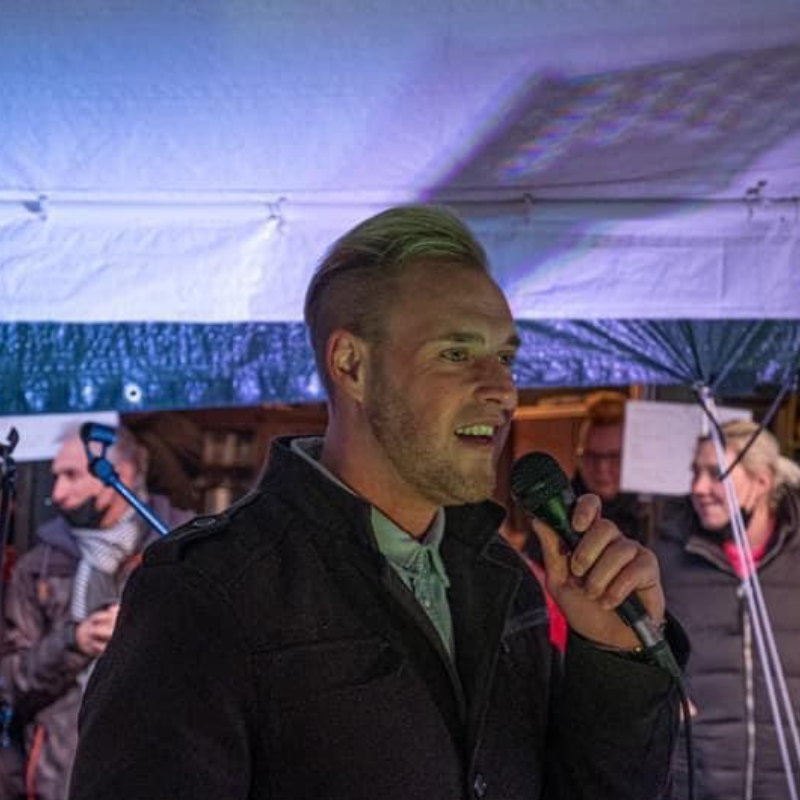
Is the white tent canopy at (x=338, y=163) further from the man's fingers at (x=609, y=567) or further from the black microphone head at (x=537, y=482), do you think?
the man's fingers at (x=609, y=567)

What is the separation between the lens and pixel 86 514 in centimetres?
349

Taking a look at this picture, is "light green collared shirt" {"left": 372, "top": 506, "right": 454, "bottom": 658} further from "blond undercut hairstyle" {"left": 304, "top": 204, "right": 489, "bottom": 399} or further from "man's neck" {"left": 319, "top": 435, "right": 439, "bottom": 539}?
"blond undercut hairstyle" {"left": 304, "top": 204, "right": 489, "bottom": 399}

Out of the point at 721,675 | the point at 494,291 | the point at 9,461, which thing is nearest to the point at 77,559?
the point at 9,461

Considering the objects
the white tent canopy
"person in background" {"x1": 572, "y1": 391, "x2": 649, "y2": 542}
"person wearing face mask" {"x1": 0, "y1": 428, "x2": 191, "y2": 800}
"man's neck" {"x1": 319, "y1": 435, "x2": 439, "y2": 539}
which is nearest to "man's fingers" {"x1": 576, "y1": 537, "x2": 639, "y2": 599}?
"man's neck" {"x1": 319, "y1": 435, "x2": 439, "y2": 539}

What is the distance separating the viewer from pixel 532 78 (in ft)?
6.23

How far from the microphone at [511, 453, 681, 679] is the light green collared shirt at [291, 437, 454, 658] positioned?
20 cm

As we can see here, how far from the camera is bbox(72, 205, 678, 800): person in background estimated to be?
132 centimetres

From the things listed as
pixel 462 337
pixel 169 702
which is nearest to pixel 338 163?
pixel 462 337

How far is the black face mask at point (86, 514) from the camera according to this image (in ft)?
11.4

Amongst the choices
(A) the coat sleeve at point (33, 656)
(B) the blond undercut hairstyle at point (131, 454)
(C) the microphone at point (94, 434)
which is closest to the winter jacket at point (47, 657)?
(A) the coat sleeve at point (33, 656)

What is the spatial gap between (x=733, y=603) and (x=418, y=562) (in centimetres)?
216

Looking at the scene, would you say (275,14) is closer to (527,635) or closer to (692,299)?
(527,635)

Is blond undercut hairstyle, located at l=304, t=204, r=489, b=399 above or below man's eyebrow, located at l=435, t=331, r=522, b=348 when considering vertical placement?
above

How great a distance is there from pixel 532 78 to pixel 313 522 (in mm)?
851
